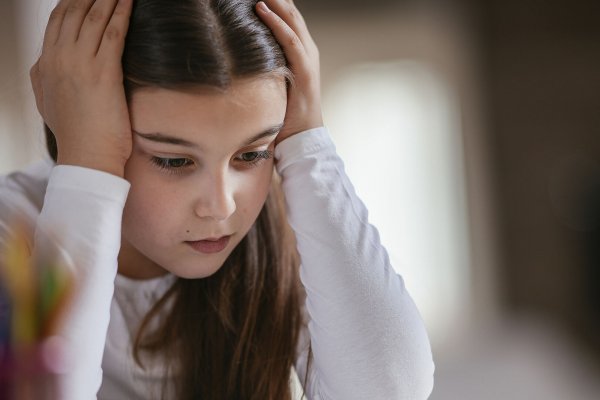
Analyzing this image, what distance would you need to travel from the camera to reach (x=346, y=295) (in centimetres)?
80

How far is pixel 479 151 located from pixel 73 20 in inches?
124

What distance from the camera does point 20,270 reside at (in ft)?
1.33

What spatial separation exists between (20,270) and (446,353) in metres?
3.25

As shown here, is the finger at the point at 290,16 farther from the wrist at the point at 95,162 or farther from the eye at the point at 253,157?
the wrist at the point at 95,162

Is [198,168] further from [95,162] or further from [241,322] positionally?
[241,322]

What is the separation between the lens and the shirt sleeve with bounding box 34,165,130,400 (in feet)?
2.27

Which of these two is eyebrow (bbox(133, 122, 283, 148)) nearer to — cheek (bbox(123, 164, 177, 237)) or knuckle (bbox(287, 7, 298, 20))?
cheek (bbox(123, 164, 177, 237))

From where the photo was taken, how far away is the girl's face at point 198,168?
73cm

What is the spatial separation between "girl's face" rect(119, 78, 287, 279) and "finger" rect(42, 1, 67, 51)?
0.11 m

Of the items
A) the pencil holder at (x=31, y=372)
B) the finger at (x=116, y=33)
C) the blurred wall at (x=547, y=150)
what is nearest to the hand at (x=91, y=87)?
the finger at (x=116, y=33)

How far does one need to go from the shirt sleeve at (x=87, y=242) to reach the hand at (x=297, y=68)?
0.69 ft

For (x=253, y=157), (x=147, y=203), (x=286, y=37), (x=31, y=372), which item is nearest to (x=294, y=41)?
(x=286, y=37)

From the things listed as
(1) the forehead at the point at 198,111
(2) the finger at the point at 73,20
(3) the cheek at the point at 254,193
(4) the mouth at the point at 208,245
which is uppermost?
(2) the finger at the point at 73,20

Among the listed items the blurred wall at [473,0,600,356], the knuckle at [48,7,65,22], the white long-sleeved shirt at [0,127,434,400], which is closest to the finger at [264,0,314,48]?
the white long-sleeved shirt at [0,127,434,400]
